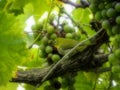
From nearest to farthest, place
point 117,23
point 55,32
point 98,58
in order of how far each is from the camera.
Result: point 117,23
point 98,58
point 55,32

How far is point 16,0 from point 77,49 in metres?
0.31

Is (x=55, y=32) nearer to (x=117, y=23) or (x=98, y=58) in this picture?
(x=98, y=58)

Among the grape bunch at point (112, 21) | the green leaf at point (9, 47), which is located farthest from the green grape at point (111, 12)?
the green leaf at point (9, 47)

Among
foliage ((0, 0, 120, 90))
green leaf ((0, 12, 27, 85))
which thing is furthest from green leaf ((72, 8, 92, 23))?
green leaf ((0, 12, 27, 85))

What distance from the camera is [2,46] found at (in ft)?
4.09

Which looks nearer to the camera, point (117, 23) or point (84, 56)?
point (117, 23)

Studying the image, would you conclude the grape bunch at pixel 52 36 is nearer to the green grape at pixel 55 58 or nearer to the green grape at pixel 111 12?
the green grape at pixel 55 58

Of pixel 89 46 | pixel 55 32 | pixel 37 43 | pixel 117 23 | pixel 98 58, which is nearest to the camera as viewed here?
pixel 117 23

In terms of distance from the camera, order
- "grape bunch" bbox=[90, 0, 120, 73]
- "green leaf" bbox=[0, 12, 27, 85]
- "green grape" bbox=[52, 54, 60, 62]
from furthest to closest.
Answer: "green grape" bbox=[52, 54, 60, 62] < "green leaf" bbox=[0, 12, 27, 85] < "grape bunch" bbox=[90, 0, 120, 73]

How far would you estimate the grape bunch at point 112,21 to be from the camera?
105 centimetres

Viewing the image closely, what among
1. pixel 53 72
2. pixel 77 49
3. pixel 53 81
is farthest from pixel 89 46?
pixel 53 81

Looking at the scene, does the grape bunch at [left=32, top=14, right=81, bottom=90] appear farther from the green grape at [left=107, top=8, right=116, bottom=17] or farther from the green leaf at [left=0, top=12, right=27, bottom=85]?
the green grape at [left=107, top=8, right=116, bottom=17]

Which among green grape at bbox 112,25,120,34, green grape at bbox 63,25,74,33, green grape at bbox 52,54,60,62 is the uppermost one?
green grape at bbox 63,25,74,33

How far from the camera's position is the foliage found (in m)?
1.26
